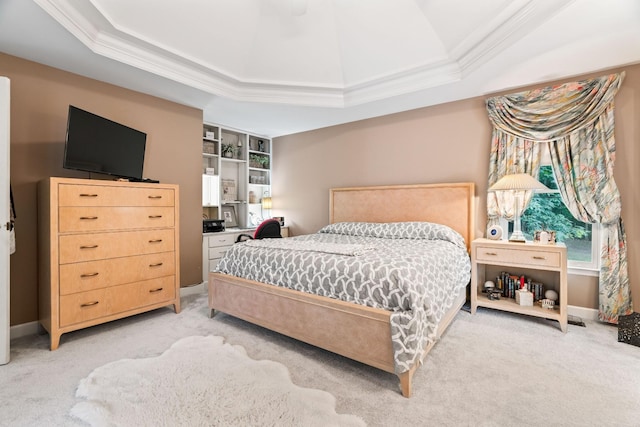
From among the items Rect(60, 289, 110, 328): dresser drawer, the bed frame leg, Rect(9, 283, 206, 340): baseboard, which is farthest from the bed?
Rect(9, 283, 206, 340): baseboard

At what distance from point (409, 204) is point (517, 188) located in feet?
4.20

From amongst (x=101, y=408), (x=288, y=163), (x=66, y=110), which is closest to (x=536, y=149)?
(x=288, y=163)

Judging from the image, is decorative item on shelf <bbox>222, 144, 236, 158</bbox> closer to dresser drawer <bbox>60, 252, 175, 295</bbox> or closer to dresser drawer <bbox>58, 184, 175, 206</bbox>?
dresser drawer <bbox>58, 184, 175, 206</bbox>

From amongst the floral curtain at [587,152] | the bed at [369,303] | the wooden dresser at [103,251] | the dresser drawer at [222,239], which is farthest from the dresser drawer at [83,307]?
the floral curtain at [587,152]

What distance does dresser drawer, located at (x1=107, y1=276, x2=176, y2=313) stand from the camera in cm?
266

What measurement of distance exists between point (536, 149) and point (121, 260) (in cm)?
427

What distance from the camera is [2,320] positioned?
207 cm

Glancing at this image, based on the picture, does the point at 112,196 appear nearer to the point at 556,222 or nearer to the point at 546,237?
the point at 546,237

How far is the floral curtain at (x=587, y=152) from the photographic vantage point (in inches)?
107

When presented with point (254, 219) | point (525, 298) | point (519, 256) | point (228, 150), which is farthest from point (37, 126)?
point (525, 298)

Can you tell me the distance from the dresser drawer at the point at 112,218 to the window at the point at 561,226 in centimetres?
394

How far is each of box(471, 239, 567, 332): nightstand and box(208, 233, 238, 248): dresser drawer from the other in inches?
126

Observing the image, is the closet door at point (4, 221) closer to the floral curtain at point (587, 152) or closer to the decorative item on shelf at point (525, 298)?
the decorative item on shelf at point (525, 298)

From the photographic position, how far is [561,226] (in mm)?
3156
